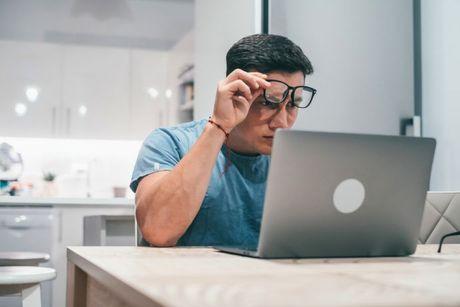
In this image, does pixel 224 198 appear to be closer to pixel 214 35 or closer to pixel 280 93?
pixel 280 93

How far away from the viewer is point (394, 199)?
1.01 meters

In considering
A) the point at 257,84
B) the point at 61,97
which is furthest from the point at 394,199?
the point at 61,97

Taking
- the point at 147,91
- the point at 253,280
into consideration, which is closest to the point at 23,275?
the point at 253,280

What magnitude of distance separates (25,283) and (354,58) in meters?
1.86

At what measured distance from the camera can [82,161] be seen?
15.4ft

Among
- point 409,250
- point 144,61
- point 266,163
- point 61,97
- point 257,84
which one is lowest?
point 409,250

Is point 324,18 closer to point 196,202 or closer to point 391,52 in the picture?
point 391,52

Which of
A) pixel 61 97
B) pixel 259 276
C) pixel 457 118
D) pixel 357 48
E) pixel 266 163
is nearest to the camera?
pixel 259 276

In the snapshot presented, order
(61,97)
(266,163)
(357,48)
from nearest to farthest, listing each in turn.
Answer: (266,163), (357,48), (61,97)

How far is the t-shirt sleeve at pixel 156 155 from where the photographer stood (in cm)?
142

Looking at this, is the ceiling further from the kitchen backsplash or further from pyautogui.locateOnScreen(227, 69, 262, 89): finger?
pyautogui.locateOnScreen(227, 69, 262, 89): finger

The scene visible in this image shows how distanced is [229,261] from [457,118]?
2.23m

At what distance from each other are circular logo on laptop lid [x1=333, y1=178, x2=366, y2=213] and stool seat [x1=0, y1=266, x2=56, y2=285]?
1315mm

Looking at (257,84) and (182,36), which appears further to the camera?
(182,36)
